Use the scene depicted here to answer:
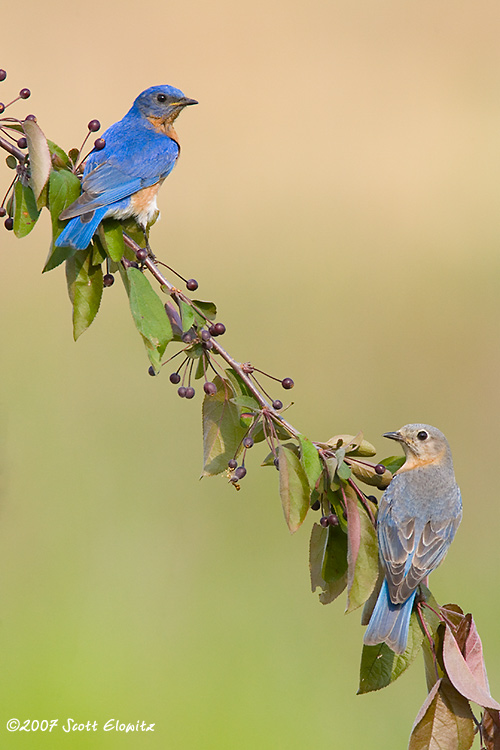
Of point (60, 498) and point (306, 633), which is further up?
point (60, 498)

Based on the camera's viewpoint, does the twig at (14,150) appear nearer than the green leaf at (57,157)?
Yes

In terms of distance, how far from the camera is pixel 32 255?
858cm

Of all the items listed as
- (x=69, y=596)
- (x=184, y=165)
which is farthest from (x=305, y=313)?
(x=69, y=596)

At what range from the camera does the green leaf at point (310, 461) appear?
7.91 feet

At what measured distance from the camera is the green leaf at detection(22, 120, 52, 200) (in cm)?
256

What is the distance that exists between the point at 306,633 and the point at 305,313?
360 cm

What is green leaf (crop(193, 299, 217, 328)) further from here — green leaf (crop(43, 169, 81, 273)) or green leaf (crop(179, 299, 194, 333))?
green leaf (crop(43, 169, 81, 273))

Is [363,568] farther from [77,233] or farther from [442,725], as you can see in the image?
[77,233]

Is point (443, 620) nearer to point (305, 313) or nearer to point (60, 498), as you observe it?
point (60, 498)

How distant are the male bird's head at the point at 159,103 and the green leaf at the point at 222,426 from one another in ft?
7.69

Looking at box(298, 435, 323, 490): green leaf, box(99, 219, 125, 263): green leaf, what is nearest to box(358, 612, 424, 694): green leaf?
box(298, 435, 323, 490): green leaf

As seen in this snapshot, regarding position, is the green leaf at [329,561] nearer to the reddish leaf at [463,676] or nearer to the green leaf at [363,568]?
the green leaf at [363,568]

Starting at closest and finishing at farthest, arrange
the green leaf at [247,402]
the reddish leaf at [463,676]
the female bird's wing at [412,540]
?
the reddish leaf at [463,676], the green leaf at [247,402], the female bird's wing at [412,540]

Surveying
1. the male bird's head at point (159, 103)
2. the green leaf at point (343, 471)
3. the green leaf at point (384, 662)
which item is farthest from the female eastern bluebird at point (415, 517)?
the male bird's head at point (159, 103)
